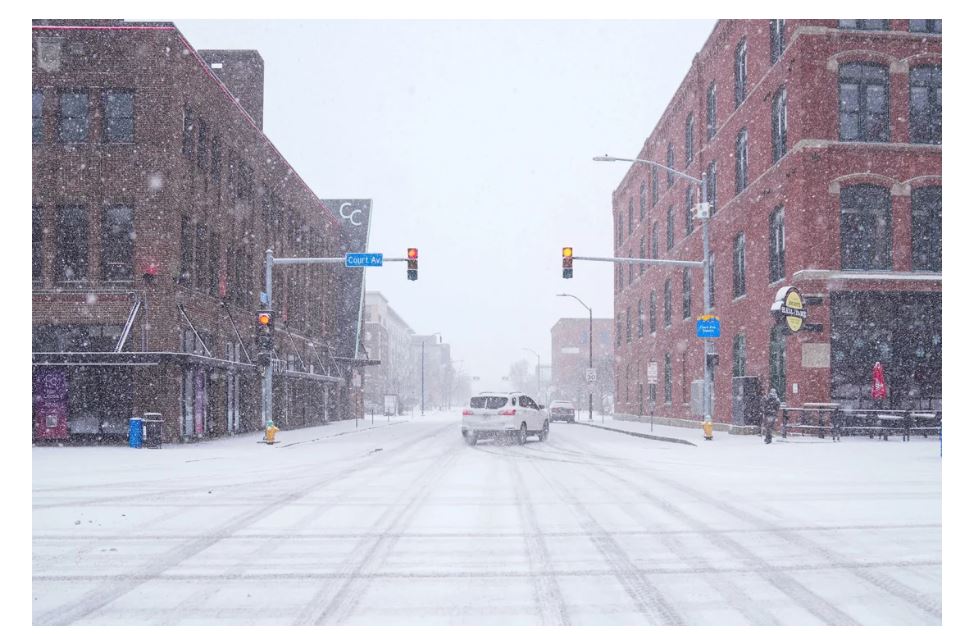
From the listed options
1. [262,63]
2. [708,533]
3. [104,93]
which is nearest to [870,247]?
[708,533]

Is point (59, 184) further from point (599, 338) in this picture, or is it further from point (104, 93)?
point (599, 338)

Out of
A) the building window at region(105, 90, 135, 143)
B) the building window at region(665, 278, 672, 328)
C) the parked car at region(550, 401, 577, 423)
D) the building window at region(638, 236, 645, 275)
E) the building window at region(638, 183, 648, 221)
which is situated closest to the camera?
the building window at region(105, 90, 135, 143)

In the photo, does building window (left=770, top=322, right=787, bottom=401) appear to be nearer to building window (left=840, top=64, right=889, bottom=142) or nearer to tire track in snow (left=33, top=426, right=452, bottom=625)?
building window (left=840, top=64, right=889, bottom=142)

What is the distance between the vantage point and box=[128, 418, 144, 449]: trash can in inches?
888

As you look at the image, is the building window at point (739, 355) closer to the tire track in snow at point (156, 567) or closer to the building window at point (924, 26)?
the building window at point (924, 26)

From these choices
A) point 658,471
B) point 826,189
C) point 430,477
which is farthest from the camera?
point 826,189

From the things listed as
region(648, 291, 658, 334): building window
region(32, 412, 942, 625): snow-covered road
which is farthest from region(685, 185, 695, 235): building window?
region(32, 412, 942, 625): snow-covered road

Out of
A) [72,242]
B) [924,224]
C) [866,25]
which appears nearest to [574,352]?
[924,224]

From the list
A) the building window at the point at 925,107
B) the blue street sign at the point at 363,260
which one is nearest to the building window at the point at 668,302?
the building window at the point at 925,107

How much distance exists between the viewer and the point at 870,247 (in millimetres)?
25938

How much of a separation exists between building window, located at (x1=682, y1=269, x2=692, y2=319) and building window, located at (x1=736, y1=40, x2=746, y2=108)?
10439mm

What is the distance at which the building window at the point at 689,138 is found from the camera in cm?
4062

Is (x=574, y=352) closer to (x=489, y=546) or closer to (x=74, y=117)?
(x=74, y=117)

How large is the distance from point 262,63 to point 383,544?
122 feet
